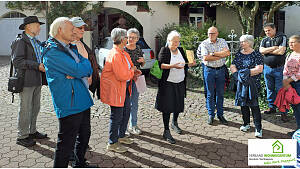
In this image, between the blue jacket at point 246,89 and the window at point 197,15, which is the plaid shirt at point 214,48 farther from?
the window at point 197,15

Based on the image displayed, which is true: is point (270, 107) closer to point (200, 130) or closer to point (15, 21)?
point (200, 130)

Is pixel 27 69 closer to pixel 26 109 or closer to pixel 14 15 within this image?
pixel 26 109

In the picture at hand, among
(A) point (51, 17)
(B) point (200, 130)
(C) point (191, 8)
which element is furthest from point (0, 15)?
(B) point (200, 130)

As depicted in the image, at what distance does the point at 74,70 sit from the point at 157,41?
9.60 meters

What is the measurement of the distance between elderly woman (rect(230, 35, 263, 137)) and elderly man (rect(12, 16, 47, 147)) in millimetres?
3191

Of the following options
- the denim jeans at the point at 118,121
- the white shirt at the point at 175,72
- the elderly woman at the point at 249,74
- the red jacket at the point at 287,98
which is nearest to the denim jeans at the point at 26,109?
the denim jeans at the point at 118,121

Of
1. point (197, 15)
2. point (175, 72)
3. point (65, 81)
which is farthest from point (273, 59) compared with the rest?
point (197, 15)

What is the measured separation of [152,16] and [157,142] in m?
9.19

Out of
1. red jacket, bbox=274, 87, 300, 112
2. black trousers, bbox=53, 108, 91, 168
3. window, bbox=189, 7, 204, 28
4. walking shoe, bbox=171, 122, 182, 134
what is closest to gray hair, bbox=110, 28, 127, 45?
black trousers, bbox=53, 108, 91, 168

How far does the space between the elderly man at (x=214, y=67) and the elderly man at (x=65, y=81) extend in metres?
2.75

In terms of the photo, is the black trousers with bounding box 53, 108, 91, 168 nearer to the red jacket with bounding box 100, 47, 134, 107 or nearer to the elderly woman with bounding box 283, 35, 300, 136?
the red jacket with bounding box 100, 47, 134, 107

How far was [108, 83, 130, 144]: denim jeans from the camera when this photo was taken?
3.83 metres

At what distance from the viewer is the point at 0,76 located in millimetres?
10188

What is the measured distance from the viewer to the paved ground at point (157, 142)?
371 cm
